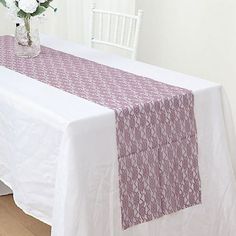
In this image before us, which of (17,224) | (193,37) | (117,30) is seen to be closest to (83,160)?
(17,224)

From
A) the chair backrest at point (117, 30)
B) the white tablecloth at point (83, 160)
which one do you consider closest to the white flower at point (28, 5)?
the white tablecloth at point (83, 160)

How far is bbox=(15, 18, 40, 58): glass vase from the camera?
7.81 ft

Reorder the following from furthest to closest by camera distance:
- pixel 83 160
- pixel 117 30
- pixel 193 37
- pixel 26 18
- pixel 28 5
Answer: pixel 193 37 → pixel 117 30 → pixel 26 18 → pixel 28 5 → pixel 83 160

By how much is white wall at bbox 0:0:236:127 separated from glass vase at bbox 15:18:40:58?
806mm

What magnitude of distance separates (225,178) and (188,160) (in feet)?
0.65

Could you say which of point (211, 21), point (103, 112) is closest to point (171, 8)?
point (211, 21)

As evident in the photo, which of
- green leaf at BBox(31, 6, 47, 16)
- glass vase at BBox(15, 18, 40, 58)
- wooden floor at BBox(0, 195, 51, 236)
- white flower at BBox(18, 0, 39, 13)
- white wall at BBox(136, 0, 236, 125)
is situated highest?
white flower at BBox(18, 0, 39, 13)

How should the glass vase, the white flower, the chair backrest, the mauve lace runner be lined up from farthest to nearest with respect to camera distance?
the chair backrest < the glass vase < the white flower < the mauve lace runner

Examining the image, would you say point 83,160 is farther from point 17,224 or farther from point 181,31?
point 181,31

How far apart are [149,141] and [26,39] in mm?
869

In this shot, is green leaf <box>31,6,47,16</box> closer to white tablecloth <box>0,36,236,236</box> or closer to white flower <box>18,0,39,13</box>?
white flower <box>18,0,39,13</box>

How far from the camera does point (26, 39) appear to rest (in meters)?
2.40

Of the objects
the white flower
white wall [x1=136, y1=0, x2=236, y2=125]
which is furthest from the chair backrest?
the white flower

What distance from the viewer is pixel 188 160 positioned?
1970 millimetres
